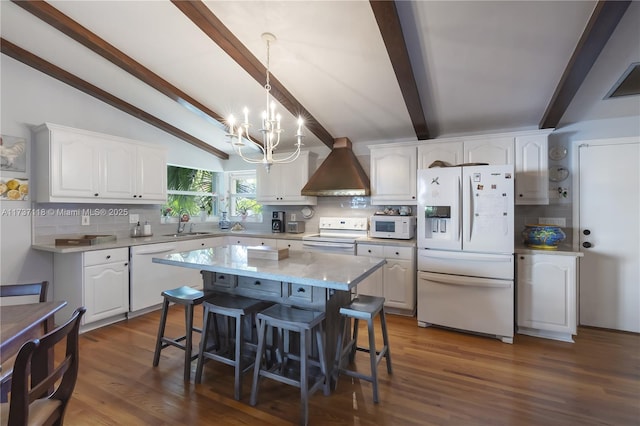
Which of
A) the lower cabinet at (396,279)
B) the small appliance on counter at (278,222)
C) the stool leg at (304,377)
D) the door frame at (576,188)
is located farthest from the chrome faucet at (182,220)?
the door frame at (576,188)

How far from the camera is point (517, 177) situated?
10.4ft

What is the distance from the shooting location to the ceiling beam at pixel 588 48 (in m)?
1.78

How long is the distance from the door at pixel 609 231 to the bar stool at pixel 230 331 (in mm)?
3432

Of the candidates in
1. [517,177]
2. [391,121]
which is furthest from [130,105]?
[517,177]

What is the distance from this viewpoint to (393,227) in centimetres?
357

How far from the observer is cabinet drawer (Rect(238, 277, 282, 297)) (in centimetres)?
218

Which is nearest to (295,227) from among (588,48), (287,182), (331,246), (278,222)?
(278,222)

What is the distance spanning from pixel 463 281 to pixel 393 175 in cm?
151

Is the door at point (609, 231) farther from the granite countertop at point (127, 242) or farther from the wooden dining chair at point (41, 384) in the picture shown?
the wooden dining chair at point (41, 384)

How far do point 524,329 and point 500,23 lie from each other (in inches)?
110

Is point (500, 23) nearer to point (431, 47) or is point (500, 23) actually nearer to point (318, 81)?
point (431, 47)

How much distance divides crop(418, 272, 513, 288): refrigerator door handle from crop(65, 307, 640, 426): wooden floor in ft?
1.82

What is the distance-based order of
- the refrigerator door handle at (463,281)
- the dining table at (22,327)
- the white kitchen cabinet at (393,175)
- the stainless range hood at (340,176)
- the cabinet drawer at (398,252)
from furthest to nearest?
the stainless range hood at (340,176) < the white kitchen cabinet at (393,175) < the cabinet drawer at (398,252) < the refrigerator door handle at (463,281) < the dining table at (22,327)

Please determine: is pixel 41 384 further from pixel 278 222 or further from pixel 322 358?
pixel 278 222
